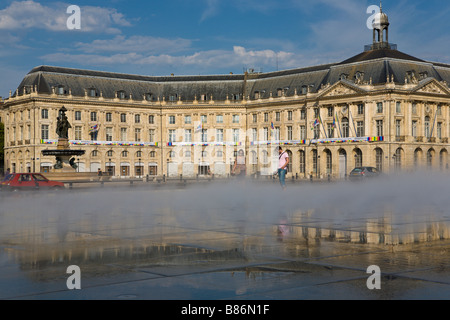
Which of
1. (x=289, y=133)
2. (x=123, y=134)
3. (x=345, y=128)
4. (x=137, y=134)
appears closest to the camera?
(x=345, y=128)

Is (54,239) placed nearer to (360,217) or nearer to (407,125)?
(360,217)

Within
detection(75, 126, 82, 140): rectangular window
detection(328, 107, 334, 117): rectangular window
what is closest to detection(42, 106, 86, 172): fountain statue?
detection(75, 126, 82, 140): rectangular window

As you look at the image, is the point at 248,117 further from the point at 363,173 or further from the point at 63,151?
the point at 63,151

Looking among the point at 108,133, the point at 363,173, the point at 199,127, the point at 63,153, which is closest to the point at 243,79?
the point at 199,127

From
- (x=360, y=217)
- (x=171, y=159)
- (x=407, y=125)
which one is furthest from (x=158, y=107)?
(x=360, y=217)

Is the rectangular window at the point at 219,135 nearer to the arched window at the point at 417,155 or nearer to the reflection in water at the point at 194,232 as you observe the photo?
the arched window at the point at 417,155

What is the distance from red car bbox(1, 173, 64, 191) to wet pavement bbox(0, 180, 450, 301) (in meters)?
25.7

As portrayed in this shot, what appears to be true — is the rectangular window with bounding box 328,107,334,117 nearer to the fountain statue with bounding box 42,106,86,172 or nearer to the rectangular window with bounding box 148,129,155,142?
the rectangular window with bounding box 148,129,155,142

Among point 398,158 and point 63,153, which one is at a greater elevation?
point 398,158

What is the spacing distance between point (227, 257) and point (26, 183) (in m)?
36.0

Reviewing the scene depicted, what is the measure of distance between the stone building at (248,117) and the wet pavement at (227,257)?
77.1 m

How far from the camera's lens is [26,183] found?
43750 mm
